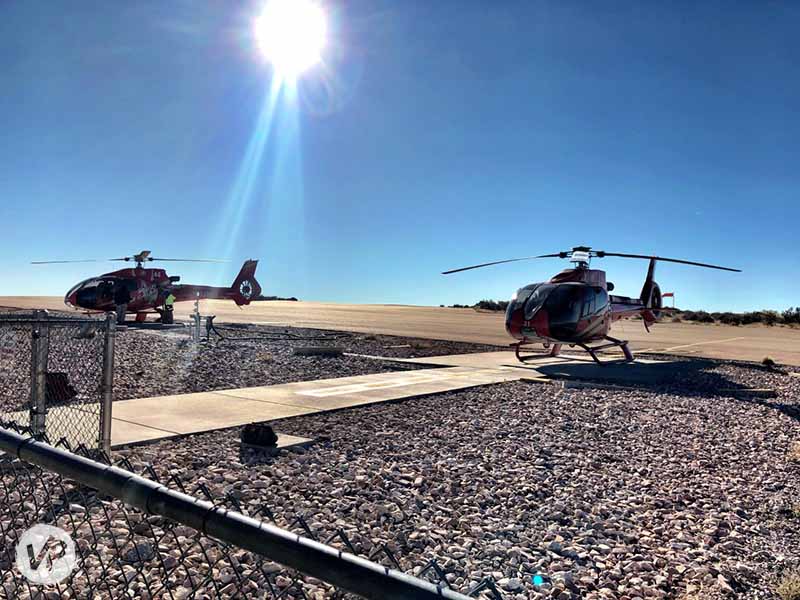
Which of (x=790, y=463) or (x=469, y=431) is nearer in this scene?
(x=790, y=463)

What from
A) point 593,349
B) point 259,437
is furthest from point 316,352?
point 259,437

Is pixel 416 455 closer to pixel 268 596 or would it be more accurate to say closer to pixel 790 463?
pixel 268 596

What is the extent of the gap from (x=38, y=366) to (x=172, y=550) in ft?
10.2

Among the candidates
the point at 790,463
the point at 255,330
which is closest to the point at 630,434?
the point at 790,463

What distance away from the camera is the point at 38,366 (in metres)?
6.45

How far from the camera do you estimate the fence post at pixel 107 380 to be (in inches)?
239

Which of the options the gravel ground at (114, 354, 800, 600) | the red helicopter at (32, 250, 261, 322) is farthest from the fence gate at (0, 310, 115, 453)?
the red helicopter at (32, 250, 261, 322)

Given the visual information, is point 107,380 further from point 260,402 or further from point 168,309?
point 168,309

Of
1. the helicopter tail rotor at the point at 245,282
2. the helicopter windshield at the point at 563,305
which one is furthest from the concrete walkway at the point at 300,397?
the helicopter tail rotor at the point at 245,282

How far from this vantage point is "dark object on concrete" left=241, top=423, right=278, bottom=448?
7.23 metres

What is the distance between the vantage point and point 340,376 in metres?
14.4

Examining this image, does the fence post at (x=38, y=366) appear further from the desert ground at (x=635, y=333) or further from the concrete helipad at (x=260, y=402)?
the desert ground at (x=635, y=333)

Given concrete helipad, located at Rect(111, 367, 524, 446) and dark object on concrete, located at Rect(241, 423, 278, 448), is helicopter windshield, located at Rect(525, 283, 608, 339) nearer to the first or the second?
concrete helipad, located at Rect(111, 367, 524, 446)

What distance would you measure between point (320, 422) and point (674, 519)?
16.6 ft
